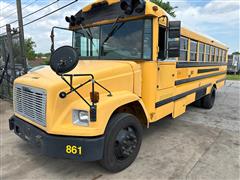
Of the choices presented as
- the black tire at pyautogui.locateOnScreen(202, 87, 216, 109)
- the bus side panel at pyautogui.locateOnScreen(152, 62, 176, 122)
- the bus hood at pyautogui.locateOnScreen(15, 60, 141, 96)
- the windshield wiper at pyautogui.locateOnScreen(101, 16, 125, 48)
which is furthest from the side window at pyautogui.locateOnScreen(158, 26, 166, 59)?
the black tire at pyautogui.locateOnScreen(202, 87, 216, 109)

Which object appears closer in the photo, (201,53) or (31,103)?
(31,103)

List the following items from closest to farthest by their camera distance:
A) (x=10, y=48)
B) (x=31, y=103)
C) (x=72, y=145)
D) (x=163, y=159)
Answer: (x=72, y=145) < (x=31, y=103) < (x=163, y=159) < (x=10, y=48)

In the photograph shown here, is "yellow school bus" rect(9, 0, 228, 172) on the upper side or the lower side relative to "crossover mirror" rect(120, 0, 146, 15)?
lower

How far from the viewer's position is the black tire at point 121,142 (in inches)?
107

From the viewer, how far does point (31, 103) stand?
287 centimetres

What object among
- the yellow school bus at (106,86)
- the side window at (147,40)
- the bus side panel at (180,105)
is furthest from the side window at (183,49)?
the side window at (147,40)

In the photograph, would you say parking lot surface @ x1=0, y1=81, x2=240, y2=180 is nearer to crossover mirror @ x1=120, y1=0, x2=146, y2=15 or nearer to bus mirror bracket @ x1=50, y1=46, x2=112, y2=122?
bus mirror bracket @ x1=50, y1=46, x2=112, y2=122

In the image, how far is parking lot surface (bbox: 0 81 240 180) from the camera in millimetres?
2975

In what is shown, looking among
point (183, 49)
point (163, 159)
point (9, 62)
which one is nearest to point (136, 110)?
point (163, 159)

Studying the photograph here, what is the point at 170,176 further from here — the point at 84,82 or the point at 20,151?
the point at 20,151

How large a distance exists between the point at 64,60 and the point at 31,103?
89 centimetres

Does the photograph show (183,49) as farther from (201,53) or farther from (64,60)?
(64,60)

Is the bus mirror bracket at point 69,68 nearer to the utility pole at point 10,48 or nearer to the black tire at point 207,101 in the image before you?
the black tire at point 207,101

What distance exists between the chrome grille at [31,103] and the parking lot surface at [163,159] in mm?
820
